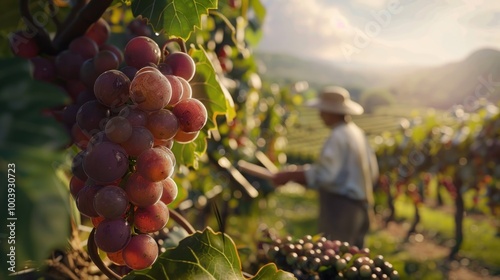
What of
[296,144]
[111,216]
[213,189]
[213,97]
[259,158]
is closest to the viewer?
[111,216]

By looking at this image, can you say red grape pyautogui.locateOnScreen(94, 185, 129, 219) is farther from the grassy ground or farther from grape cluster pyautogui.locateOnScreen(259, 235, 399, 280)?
the grassy ground

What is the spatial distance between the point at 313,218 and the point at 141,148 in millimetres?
9707

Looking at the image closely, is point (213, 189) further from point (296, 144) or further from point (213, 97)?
point (296, 144)

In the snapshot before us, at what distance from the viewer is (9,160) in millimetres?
352

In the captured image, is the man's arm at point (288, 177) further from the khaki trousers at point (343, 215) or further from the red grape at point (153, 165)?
the red grape at point (153, 165)

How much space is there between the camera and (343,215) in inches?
138

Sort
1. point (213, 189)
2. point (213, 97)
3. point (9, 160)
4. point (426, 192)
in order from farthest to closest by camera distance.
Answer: point (426, 192), point (213, 189), point (213, 97), point (9, 160)

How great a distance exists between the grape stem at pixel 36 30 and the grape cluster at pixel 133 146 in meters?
0.15

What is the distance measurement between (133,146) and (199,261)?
0.57 ft

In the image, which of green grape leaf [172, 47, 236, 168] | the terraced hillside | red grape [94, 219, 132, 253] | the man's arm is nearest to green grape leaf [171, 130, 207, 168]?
green grape leaf [172, 47, 236, 168]

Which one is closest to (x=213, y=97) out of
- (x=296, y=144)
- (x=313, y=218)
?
(x=313, y=218)

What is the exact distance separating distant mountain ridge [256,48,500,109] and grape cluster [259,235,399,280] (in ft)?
16.8

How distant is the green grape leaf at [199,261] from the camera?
633 mm

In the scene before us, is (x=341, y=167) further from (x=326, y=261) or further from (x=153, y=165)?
(x=153, y=165)
